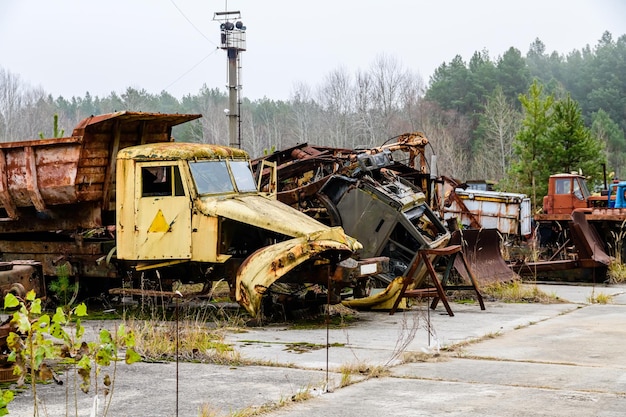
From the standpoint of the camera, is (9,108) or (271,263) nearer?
(271,263)

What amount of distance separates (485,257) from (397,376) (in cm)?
828

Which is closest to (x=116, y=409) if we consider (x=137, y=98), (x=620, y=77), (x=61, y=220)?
(x=61, y=220)

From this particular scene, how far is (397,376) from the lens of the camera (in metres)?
7.93

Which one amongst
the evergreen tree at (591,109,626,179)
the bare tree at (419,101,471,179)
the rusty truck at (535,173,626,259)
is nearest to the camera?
the rusty truck at (535,173,626,259)

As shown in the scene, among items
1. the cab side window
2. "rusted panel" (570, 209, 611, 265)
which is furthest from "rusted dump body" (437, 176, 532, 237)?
the cab side window

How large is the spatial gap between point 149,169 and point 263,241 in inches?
74.5

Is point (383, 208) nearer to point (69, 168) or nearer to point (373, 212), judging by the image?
point (373, 212)

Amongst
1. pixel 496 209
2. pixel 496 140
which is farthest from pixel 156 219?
pixel 496 140

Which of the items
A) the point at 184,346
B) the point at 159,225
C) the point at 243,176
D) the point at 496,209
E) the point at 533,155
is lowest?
the point at 184,346

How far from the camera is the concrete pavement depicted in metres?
6.63

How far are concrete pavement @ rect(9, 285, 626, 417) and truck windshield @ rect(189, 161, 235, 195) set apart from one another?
2080mm

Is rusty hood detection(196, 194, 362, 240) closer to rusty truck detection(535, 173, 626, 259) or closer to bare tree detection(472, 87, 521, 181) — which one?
rusty truck detection(535, 173, 626, 259)

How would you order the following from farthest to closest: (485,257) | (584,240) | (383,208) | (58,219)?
1. (584,240)
2. (485,257)
3. (383,208)
4. (58,219)

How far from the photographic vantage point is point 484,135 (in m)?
71.4
